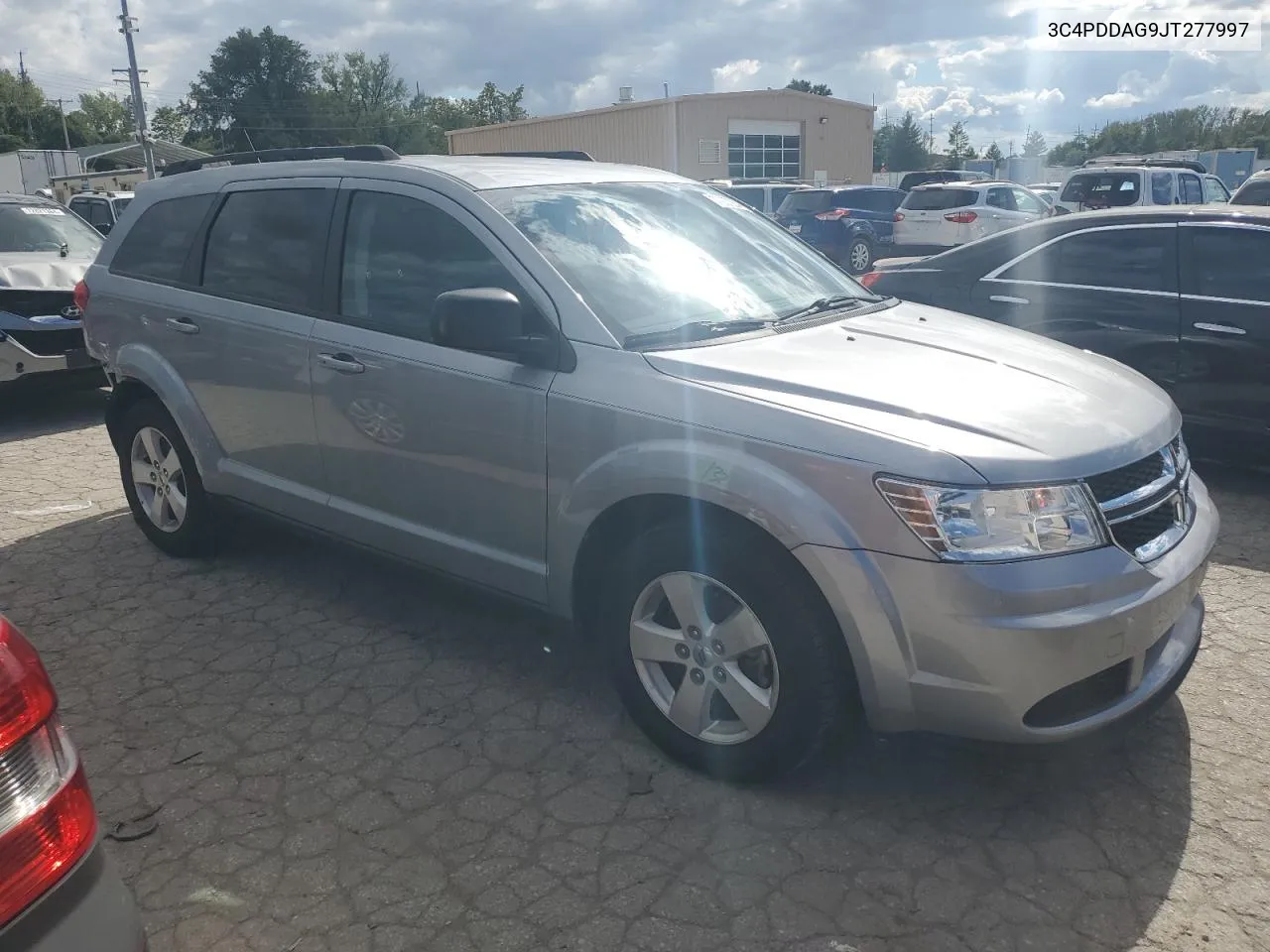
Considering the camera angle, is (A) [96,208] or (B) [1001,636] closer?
(B) [1001,636]

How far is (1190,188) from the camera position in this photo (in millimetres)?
17578

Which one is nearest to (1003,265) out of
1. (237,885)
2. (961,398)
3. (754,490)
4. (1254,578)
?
(1254,578)

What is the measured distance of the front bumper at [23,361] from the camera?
7.73 metres

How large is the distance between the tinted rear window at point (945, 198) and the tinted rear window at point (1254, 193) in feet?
20.1

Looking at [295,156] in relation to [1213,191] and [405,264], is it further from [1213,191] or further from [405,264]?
[1213,191]

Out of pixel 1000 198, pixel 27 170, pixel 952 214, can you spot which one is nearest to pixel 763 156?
pixel 1000 198

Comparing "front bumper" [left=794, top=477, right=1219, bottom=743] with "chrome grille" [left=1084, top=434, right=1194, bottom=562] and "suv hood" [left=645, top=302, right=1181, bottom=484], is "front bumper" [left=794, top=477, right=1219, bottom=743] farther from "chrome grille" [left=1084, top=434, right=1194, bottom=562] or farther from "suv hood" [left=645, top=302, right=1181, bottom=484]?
"suv hood" [left=645, top=302, right=1181, bottom=484]

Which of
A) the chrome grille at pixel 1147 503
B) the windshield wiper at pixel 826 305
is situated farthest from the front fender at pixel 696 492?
the windshield wiper at pixel 826 305

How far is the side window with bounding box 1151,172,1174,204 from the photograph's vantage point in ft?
56.3

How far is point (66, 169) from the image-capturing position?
155ft

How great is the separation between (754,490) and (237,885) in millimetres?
1717

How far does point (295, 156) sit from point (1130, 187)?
54.6ft

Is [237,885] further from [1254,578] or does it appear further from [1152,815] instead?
[1254,578]

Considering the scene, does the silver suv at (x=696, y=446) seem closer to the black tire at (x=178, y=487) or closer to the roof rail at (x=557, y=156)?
the black tire at (x=178, y=487)
